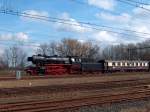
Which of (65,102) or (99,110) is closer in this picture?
(99,110)

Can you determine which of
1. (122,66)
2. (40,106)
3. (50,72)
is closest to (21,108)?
(40,106)

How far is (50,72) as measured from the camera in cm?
5800

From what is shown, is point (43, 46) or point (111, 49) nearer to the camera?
point (43, 46)

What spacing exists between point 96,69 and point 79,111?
172 feet

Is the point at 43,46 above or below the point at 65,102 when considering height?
above

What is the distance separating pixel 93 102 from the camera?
60.4ft

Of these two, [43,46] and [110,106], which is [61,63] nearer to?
[110,106]

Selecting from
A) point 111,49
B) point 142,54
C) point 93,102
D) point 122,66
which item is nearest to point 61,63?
point 122,66

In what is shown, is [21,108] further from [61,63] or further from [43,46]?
[43,46]

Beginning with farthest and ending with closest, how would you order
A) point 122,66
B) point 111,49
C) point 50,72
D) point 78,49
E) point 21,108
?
1. point 111,49
2. point 78,49
3. point 122,66
4. point 50,72
5. point 21,108

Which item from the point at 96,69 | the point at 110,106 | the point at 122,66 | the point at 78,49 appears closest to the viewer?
the point at 110,106

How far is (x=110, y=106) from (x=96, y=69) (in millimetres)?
50384

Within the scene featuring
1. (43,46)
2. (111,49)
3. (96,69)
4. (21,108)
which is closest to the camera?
(21,108)

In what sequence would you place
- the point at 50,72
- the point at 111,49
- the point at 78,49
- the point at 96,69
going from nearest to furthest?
the point at 50,72 < the point at 96,69 < the point at 78,49 < the point at 111,49
